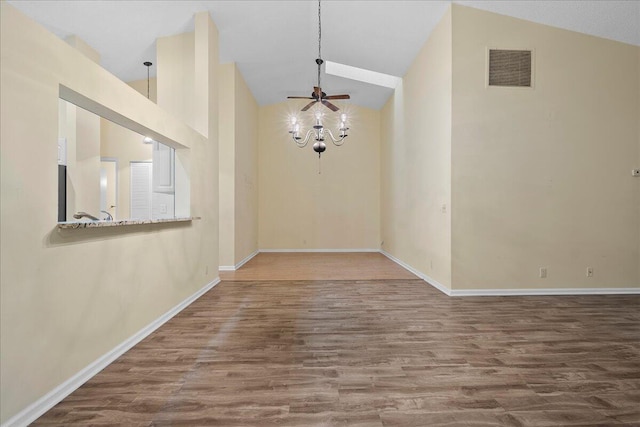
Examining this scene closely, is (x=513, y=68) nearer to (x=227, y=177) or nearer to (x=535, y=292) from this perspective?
(x=535, y=292)

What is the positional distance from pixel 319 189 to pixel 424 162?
14.2 ft

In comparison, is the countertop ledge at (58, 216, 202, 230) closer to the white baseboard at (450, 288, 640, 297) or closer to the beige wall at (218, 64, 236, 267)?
the beige wall at (218, 64, 236, 267)

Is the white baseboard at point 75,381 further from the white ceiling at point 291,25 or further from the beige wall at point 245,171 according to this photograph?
the white ceiling at point 291,25

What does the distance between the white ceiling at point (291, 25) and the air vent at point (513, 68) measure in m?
0.48

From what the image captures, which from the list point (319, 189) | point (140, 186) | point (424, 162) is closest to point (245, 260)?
point (140, 186)

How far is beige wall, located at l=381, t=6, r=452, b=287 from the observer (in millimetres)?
4570

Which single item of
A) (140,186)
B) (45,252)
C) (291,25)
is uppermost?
(291,25)

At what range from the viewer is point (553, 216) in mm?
4469

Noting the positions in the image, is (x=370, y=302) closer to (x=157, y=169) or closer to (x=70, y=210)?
(x=157, y=169)

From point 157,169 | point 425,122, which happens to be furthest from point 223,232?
point 425,122

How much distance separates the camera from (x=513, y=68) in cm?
444

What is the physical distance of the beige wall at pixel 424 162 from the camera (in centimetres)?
457

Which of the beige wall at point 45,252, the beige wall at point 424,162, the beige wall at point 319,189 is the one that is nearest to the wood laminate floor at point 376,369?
the beige wall at point 45,252

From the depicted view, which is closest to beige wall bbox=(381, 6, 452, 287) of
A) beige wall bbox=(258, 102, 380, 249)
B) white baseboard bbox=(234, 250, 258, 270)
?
beige wall bbox=(258, 102, 380, 249)
